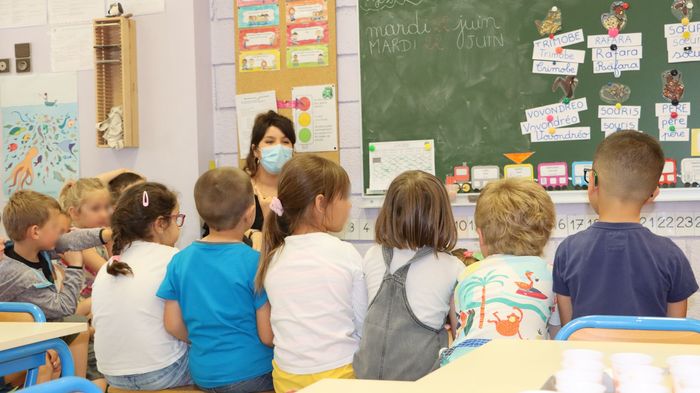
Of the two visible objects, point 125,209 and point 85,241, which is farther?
point 85,241

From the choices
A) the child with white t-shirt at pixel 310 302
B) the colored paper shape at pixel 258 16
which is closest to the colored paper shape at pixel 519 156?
the colored paper shape at pixel 258 16

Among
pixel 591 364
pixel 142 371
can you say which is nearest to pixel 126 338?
pixel 142 371

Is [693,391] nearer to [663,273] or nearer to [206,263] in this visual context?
[663,273]

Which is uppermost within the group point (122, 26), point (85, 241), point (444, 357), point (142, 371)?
point (122, 26)

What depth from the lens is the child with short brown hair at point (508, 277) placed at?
201cm

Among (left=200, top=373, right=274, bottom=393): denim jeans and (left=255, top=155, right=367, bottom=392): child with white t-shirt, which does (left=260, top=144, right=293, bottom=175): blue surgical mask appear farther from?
(left=200, top=373, right=274, bottom=393): denim jeans

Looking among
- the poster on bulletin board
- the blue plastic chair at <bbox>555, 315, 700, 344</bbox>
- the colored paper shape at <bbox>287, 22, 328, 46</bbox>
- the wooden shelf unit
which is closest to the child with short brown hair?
the blue plastic chair at <bbox>555, 315, 700, 344</bbox>

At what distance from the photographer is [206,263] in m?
2.36

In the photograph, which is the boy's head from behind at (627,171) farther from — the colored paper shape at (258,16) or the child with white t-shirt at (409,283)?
the colored paper shape at (258,16)

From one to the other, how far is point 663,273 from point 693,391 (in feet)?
4.42

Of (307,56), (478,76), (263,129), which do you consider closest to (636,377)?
(478,76)

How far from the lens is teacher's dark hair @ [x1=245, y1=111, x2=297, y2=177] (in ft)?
13.0

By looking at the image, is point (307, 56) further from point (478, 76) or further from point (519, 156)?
point (519, 156)

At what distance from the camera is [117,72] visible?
4.39 meters
